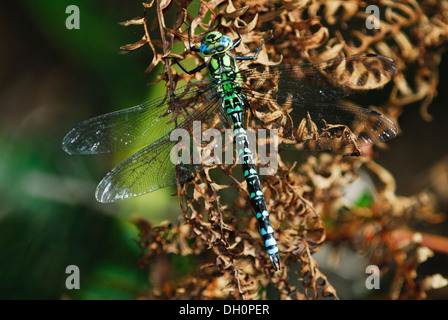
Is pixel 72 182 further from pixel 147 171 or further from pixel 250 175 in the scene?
pixel 250 175

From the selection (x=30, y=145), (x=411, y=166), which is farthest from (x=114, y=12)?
(x=411, y=166)

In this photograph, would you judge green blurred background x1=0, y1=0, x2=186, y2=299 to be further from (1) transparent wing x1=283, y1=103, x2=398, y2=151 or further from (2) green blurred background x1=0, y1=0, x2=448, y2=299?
(1) transparent wing x1=283, y1=103, x2=398, y2=151

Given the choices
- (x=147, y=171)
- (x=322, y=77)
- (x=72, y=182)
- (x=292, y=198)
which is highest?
(x=322, y=77)

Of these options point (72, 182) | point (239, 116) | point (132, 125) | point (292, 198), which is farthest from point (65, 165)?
point (292, 198)

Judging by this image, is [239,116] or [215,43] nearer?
[215,43]

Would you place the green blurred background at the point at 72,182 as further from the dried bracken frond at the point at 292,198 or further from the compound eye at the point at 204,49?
the compound eye at the point at 204,49
